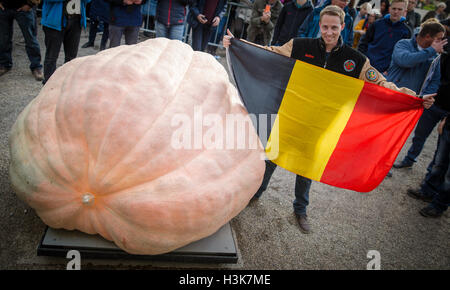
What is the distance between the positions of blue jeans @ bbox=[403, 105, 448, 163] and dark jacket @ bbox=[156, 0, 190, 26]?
12.3ft

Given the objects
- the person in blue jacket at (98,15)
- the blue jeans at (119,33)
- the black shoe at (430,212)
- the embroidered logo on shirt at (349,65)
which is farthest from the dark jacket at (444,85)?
the person in blue jacket at (98,15)

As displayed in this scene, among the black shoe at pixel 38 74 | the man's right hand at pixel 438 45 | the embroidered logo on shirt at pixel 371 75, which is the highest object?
the man's right hand at pixel 438 45

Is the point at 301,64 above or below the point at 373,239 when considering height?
above

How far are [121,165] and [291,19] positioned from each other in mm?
4819

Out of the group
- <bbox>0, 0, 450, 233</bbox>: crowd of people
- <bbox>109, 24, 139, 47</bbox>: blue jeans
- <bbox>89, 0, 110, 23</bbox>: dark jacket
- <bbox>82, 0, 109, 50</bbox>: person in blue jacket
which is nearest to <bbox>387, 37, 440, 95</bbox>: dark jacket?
<bbox>0, 0, 450, 233</bbox>: crowd of people

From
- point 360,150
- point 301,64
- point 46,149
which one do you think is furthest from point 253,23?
point 46,149

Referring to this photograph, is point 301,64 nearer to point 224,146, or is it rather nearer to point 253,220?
point 224,146

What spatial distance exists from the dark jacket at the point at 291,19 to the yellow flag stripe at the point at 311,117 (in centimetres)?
334

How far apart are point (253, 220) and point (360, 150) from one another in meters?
1.13

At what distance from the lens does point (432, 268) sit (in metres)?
2.54

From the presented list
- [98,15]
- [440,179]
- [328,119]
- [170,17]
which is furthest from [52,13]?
[440,179]

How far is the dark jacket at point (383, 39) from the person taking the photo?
4.29 metres

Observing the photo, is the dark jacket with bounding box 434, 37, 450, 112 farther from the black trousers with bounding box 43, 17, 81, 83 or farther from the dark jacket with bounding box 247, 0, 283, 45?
the black trousers with bounding box 43, 17, 81, 83

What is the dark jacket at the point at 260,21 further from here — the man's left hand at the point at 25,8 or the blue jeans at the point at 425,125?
the man's left hand at the point at 25,8
